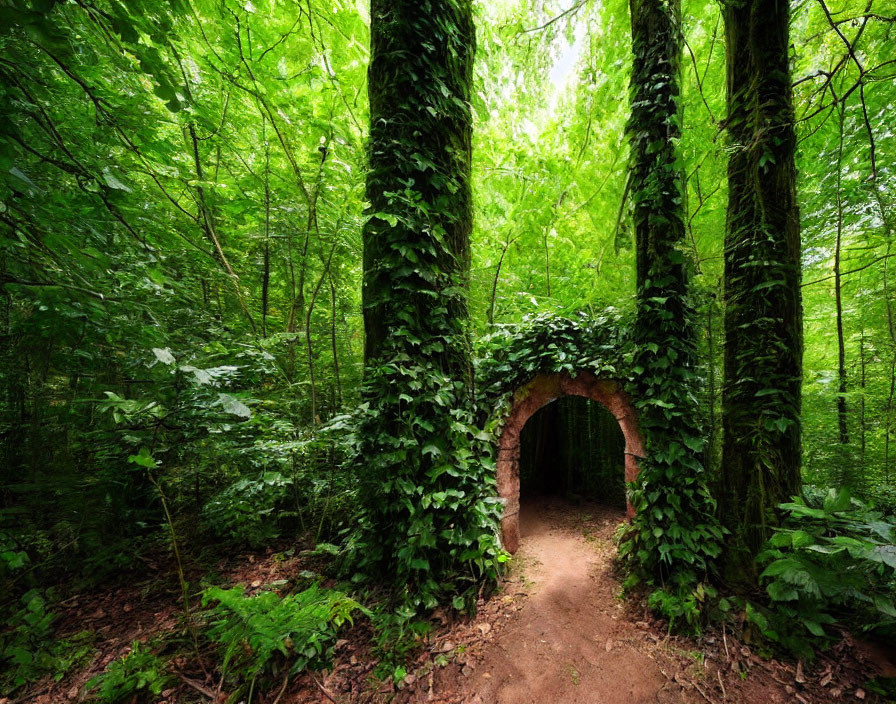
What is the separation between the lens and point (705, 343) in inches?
138

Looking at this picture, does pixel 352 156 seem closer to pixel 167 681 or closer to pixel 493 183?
pixel 493 183

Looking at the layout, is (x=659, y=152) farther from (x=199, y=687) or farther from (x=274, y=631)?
(x=199, y=687)

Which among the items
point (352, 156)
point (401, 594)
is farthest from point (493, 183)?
point (401, 594)

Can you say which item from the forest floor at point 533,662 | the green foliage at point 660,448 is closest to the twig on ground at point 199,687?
the forest floor at point 533,662

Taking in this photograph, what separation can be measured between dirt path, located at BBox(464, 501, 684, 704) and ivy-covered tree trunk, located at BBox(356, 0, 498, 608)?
561mm

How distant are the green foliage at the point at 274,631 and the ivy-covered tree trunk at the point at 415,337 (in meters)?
0.53

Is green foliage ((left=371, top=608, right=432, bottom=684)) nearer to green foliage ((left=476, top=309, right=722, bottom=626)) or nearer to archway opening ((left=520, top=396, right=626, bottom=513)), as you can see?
green foliage ((left=476, top=309, right=722, bottom=626))

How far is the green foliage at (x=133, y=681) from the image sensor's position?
6.61ft

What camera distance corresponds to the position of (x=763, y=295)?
2.57 m

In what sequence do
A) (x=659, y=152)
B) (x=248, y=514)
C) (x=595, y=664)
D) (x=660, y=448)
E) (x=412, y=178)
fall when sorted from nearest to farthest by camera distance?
(x=595, y=664) < (x=412, y=178) < (x=660, y=448) < (x=659, y=152) < (x=248, y=514)

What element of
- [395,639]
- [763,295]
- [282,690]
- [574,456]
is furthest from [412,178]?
[574,456]

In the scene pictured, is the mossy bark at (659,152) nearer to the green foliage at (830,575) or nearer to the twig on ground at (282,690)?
the green foliage at (830,575)

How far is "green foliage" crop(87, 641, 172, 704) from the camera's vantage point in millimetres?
2014

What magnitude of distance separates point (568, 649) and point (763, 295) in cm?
334
